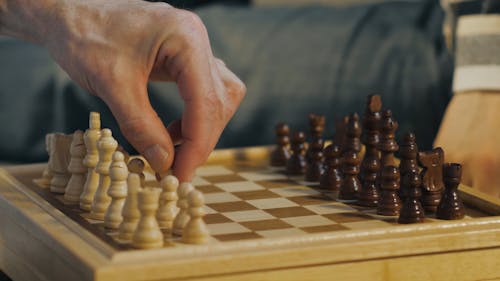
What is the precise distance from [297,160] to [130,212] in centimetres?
63

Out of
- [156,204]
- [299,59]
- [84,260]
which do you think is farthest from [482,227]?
[299,59]

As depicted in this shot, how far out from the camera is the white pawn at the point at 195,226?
1369 millimetres

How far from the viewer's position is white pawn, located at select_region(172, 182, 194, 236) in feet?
4.67

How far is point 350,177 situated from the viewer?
1728 millimetres

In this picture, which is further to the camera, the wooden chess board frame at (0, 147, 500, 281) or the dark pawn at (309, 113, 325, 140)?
the dark pawn at (309, 113, 325, 140)

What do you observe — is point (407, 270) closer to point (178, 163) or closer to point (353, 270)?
point (353, 270)

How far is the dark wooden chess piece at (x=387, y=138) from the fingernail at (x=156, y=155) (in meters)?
0.42

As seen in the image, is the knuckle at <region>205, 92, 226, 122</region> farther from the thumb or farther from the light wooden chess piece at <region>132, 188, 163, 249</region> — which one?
the light wooden chess piece at <region>132, 188, 163, 249</region>

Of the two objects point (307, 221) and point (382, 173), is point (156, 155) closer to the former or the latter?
point (307, 221)

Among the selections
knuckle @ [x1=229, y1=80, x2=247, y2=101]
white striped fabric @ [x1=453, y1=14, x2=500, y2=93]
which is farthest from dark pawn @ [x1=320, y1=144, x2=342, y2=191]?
white striped fabric @ [x1=453, y1=14, x2=500, y2=93]

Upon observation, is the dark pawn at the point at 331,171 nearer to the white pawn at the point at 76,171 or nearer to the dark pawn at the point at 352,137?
the dark pawn at the point at 352,137

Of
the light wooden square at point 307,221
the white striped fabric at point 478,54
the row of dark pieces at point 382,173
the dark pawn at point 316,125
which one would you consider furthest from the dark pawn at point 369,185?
the white striped fabric at point 478,54

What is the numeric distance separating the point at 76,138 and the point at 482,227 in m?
0.74

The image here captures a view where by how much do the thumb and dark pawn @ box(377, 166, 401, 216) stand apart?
0.37 metres
